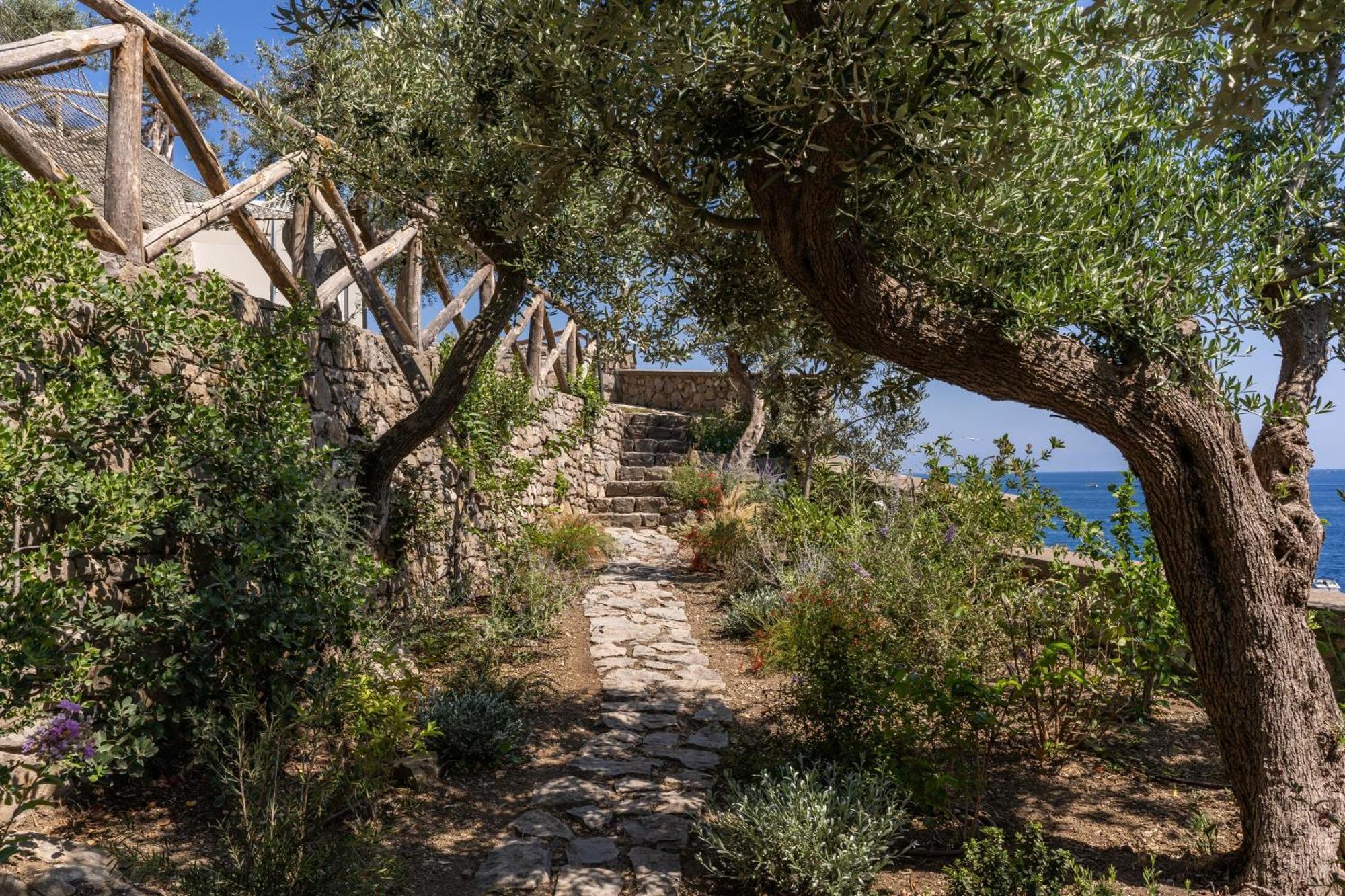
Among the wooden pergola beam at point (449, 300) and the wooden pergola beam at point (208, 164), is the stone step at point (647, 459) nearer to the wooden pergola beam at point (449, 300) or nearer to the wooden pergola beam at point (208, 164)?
the wooden pergola beam at point (449, 300)

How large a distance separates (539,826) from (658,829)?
23.7 inches

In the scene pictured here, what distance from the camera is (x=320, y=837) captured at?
3123mm

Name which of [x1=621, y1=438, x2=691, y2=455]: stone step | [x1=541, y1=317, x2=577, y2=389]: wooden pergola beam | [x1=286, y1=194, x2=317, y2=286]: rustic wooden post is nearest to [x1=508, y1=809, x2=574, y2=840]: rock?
[x1=286, y1=194, x2=317, y2=286]: rustic wooden post

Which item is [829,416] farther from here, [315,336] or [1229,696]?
[1229,696]

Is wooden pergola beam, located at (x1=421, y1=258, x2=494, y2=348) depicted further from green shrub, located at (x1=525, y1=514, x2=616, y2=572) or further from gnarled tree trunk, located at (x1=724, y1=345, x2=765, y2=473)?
gnarled tree trunk, located at (x1=724, y1=345, x2=765, y2=473)

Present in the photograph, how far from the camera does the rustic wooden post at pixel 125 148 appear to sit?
14.2ft

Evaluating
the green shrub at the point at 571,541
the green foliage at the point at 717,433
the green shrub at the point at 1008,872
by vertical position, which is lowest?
the green shrub at the point at 1008,872

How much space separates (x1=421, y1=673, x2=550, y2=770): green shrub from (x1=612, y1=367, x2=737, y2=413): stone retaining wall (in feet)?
43.7

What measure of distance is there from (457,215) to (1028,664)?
4717 mm

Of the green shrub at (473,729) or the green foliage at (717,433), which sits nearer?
the green shrub at (473,729)

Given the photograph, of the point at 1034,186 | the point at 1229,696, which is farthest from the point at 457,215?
the point at 1229,696

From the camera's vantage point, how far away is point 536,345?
10.9 metres

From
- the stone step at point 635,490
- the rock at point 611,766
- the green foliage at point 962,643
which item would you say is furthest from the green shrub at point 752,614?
the stone step at point 635,490

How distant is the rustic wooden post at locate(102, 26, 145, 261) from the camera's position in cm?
433
